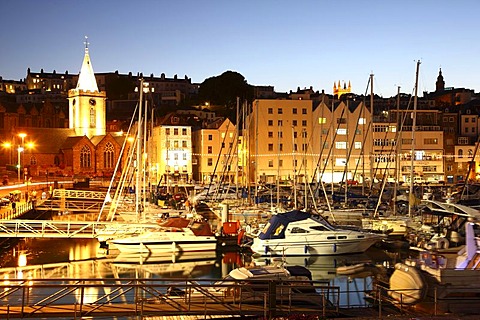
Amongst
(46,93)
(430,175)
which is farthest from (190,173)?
(46,93)

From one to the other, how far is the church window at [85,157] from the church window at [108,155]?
2.49 m

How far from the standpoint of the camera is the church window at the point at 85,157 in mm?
99625

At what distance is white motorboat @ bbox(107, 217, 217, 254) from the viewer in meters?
35.6

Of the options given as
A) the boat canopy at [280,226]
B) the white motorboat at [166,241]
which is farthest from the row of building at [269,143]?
the boat canopy at [280,226]

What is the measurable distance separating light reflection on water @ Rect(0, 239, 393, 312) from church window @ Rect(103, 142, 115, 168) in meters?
63.9

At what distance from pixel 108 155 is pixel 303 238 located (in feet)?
237

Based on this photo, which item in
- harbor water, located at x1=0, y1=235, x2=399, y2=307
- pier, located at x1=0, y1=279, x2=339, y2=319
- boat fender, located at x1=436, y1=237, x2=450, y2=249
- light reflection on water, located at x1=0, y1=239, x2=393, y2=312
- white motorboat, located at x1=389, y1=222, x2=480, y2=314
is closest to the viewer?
pier, located at x1=0, y1=279, x2=339, y2=319

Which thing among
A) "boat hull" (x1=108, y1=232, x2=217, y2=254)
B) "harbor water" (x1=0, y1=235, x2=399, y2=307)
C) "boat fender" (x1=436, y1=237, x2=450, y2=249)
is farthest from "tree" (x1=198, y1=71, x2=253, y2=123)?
"boat fender" (x1=436, y1=237, x2=450, y2=249)

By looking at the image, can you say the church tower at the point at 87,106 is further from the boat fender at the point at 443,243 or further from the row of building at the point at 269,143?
the boat fender at the point at 443,243

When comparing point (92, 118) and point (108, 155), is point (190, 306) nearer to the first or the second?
point (108, 155)

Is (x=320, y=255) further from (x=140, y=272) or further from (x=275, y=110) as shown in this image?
(x=275, y=110)

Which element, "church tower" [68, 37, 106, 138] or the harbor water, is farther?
"church tower" [68, 37, 106, 138]

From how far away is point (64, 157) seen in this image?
100 metres

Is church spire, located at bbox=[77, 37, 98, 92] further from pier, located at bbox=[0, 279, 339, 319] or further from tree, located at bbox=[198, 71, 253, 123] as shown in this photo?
pier, located at bbox=[0, 279, 339, 319]
